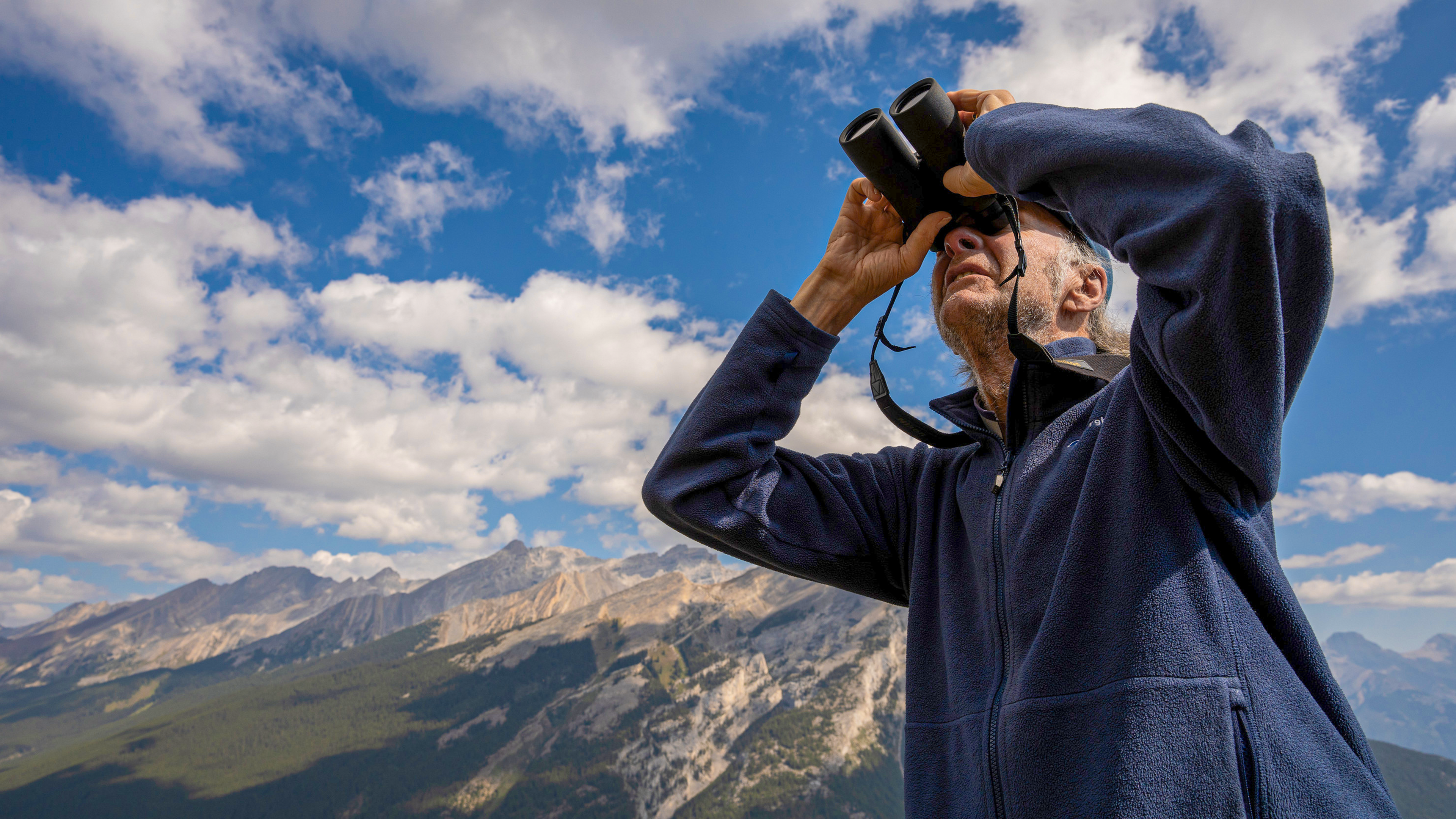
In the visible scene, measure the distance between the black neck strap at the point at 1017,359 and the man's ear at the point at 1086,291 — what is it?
209mm

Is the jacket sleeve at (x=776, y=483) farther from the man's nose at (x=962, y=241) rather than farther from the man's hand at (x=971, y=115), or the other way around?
the man's hand at (x=971, y=115)

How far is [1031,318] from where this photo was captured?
2498mm

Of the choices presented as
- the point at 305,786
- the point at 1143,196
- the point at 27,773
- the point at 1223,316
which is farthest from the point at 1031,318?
the point at 27,773

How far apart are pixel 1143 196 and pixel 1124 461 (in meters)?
0.60

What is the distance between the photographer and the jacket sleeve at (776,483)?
2.71 m

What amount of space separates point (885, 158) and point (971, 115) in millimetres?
325

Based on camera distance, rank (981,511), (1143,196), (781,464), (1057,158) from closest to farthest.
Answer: (1143,196)
(1057,158)
(981,511)
(781,464)

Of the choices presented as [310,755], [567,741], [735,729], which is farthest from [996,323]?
[310,755]

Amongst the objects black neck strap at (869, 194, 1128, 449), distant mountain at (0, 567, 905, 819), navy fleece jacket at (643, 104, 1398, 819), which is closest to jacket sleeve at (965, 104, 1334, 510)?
navy fleece jacket at (643, 104, 1398, 819)

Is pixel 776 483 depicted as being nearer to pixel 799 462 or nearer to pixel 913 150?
pixel 799 462

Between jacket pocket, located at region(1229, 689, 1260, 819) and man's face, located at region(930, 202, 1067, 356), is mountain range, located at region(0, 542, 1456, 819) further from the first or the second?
jacket pocket, located at region(1229, 689, 1260, 819)

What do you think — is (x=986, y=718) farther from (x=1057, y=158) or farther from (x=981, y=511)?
(x=1057, y=158)

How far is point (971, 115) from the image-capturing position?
261 cm

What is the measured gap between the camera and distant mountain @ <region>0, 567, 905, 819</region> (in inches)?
5344
